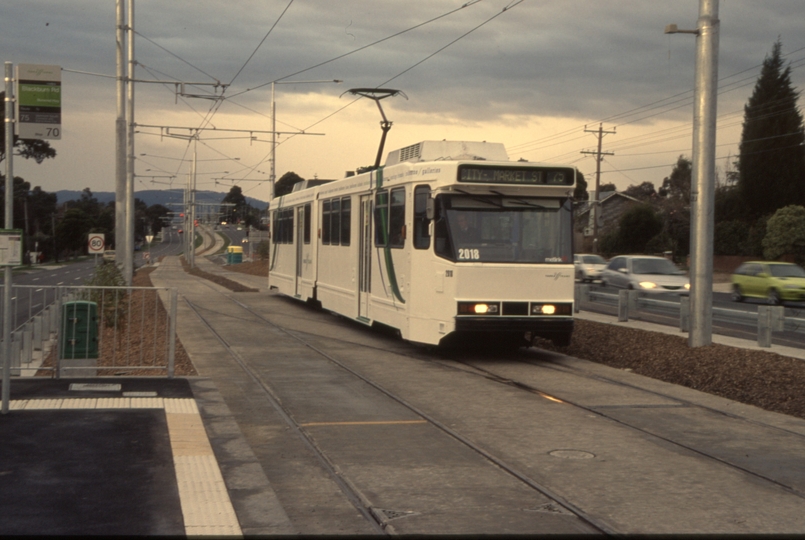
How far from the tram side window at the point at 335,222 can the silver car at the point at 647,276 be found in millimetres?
11467

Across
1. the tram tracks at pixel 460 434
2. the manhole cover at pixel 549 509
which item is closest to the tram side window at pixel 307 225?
the tram tracks at pixel 460 434

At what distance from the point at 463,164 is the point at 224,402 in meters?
5.48

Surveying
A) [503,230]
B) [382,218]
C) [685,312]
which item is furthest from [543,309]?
[685,312]

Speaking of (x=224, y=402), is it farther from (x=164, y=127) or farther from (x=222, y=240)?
(x=222, y=240)

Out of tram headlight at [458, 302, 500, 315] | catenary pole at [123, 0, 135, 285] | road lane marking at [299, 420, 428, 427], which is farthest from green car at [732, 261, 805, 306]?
road lane marking at [299, 420, 428, 427]

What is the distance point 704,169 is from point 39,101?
13.6 meters

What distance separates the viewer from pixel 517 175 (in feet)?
47.7

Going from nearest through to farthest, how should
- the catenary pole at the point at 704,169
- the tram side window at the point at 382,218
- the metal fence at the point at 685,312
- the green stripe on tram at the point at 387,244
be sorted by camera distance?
the catenary pole at the point at 704,169 < the metal fence at the point at 685,312 < the green stripe on tram at the point at 387,244 < the tram side window at the point at 382,218

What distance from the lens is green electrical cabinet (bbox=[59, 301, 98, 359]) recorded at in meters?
12.0

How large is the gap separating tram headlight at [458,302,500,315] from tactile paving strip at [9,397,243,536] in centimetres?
495

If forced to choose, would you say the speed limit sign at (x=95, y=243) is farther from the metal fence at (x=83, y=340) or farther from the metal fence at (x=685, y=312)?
the metal fence at (x=83, y=340)

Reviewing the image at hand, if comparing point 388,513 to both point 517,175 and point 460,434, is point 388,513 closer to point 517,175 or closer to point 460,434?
point 460,434

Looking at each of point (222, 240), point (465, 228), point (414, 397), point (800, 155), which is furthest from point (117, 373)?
point (222, 240)

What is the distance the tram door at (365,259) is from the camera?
18.1 metres
